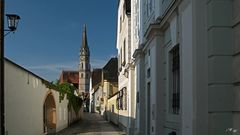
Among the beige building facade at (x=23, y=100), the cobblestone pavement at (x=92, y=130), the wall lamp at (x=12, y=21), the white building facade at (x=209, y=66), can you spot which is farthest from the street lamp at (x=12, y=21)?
the cobblestone pavement at (x=92, y=130)

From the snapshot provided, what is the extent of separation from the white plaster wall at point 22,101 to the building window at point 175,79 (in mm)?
6413

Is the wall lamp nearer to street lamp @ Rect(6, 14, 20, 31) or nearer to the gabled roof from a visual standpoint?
street lamp @ Rect(6, 14, 20, 31)

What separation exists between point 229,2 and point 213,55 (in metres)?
0.83

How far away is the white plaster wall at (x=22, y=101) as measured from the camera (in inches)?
667

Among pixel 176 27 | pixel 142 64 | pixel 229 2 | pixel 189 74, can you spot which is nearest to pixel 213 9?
pixel 229 2

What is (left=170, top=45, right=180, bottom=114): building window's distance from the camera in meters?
11.5

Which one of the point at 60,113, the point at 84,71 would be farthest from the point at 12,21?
the point at 84,71

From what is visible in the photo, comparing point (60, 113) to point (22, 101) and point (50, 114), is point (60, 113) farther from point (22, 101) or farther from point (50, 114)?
point (22, 101)

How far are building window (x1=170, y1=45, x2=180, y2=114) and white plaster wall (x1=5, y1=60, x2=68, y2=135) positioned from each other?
21.0ft

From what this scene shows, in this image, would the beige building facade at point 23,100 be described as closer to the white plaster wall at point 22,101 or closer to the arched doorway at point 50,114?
the white plaster wall at point 22,101

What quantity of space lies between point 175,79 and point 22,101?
927cm

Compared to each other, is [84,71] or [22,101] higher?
[84,71]

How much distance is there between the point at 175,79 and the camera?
11.9m

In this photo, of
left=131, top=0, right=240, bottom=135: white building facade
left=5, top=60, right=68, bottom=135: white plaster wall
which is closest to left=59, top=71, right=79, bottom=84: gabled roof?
left=5, top=60, right=68, bottom=135: white plaster wall
